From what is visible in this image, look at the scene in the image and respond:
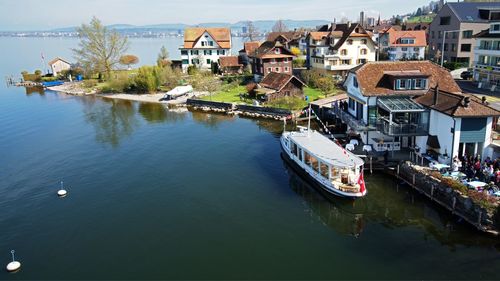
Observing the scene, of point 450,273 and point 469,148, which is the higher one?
point 469,148

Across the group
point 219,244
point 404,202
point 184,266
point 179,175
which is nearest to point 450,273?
point 404,202

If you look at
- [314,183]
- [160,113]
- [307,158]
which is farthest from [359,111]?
[160,113]

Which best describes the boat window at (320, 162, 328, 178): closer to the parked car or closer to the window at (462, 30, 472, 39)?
the parked car

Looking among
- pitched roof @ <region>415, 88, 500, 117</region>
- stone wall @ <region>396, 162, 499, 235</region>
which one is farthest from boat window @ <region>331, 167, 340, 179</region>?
pitched roof @ <region>415, 88, 500, 117</region>

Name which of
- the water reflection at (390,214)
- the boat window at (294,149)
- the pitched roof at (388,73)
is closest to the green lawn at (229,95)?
the pitched roof at (388,73)

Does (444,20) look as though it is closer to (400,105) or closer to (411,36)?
(411,36)

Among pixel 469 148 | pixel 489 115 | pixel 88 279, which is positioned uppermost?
pixel 489 115

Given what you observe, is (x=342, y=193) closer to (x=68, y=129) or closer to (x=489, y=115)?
(x=489, y=115)
